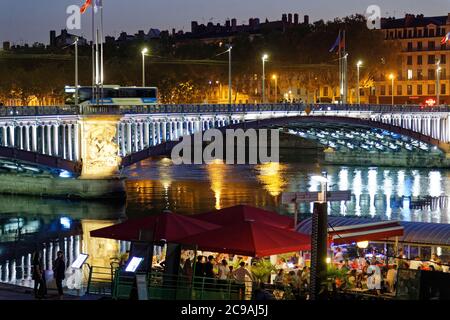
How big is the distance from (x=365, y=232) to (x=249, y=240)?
2.46 meters

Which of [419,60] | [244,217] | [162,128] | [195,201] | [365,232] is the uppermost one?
[419,60]

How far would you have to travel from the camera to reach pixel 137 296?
14039mm

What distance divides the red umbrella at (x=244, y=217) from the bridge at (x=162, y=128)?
76.9ft

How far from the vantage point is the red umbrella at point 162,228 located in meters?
18.3

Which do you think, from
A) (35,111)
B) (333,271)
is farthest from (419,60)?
(333,271)

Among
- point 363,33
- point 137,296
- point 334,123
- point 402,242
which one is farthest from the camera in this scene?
point 363,33

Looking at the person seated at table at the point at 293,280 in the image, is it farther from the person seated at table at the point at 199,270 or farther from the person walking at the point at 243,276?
the person seated at table at the point at 199,270

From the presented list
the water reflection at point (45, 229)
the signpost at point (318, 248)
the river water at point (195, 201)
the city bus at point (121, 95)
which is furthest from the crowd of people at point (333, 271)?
the city bus at point (121, 95)

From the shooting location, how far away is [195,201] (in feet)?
152

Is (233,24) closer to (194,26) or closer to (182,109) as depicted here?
(194,26)

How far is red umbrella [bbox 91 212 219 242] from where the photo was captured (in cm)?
1833
